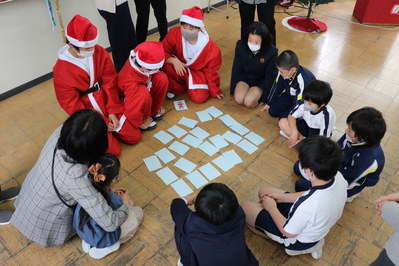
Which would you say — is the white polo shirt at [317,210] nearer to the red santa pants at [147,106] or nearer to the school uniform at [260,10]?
the red santa pants at [147,106]

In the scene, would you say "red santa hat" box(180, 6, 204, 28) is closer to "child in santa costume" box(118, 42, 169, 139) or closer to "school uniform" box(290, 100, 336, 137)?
"child in santa costume" box(118, 42, 169, 139)

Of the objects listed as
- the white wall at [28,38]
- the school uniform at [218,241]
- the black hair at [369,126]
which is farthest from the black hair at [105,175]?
the white wall at [28,38]

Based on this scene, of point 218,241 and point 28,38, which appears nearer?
point 218,241

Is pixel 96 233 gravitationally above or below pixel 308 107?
below

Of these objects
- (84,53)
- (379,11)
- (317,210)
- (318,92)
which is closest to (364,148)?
(318,92)

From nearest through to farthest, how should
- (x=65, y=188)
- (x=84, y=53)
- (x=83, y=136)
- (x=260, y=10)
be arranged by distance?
1. (x=83, y=136)
2. (x=65, y=188)
3. (x=84, y=53)
4. (x=260, y=10)

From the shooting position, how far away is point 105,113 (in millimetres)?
2428

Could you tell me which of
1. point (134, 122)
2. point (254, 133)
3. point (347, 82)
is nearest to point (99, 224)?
point (134, 122)

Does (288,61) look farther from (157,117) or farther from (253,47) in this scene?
(157,117)

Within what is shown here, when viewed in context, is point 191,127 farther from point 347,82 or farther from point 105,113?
point 347,82

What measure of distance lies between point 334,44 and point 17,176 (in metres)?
4.03

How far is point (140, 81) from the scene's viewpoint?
2.42 metres

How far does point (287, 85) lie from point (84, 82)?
171cm

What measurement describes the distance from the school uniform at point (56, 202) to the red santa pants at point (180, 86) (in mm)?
1521
